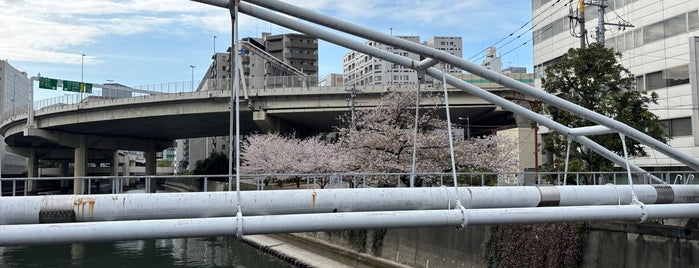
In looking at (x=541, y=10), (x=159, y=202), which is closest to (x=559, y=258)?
(x=159, y=202)

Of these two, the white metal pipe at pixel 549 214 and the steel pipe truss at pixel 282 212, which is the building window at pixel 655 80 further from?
the white metal pipe at pixel 549 214

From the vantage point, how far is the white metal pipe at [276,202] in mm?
7691

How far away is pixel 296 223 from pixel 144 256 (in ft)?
74.8

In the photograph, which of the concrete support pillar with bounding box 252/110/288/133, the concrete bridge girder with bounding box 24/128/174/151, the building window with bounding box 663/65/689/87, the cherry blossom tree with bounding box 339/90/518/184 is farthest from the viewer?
the concrete bridge girder with bounding box 24/128/174/151

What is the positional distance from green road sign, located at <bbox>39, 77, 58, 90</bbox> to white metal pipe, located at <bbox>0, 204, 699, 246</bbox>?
46.4 m

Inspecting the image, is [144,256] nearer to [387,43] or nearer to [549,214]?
[387,43]

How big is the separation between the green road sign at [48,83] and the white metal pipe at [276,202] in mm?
45338

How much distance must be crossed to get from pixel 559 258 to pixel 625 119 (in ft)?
22.2

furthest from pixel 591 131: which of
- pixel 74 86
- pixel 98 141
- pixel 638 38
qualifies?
pixel 98 141

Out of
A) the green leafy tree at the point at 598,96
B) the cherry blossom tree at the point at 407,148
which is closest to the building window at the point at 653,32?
the cherry blossom tree at the point at 407,148

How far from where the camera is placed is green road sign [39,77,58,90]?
1841 inches

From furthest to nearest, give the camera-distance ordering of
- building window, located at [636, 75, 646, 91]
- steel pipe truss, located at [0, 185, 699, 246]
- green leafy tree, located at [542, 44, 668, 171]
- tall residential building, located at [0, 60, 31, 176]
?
1. tall residential building, located at [0, 60, 31, 176]
2. building window, located at [636, 75, 646, 91]
3. green leafy tree, located at [542, 44, 668, 171]
4. steel pipe truss, located at [0, 185, 699, 246]

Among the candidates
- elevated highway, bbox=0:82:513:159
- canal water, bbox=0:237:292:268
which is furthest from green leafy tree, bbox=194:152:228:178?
canal water, bbox=0:237:292:268

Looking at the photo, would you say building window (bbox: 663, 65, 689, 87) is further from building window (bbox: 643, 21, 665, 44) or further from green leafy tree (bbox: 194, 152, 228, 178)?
green leafy tree (bbox: 194, 152, 228, 178)
